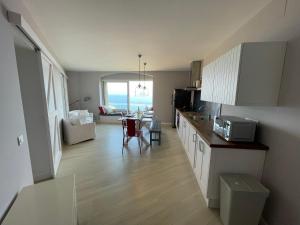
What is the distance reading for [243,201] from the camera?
4.98 feet

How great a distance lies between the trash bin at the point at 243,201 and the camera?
1496 mm

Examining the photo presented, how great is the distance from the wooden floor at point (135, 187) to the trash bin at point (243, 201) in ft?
0.96

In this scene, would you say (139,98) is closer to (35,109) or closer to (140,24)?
(140,24)

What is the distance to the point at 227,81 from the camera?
2061mm

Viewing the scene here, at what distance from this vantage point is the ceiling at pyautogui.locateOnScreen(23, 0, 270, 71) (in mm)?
2105

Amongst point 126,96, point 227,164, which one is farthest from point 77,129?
point 227,164

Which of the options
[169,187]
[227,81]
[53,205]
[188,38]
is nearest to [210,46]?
[188,38]

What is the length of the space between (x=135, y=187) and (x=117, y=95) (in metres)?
5.54

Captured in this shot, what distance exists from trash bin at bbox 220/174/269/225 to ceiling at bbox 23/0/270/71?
2231 mm

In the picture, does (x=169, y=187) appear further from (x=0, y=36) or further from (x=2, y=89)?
(x=0, y=36)

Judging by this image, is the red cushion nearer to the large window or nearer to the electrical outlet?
the large window

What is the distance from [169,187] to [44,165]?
2.18m

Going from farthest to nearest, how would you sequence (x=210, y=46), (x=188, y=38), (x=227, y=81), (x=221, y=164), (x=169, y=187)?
(x=210, y=46)
(x=188, y=38)
(x=169, y=187)
(x=227, y=81)
(x=221, y=164)

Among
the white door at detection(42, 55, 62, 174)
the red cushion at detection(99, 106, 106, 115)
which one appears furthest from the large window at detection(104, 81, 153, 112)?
the white door at detection(42, 55, 62, 174)
